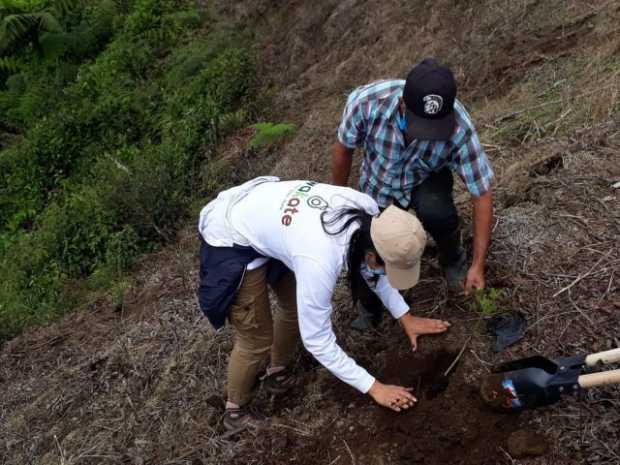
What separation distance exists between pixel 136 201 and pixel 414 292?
372 centimetres

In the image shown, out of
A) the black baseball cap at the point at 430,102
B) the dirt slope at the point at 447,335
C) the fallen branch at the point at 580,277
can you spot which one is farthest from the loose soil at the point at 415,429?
the black baseball cap at the point at 430,102

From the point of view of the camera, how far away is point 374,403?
9.32 ft

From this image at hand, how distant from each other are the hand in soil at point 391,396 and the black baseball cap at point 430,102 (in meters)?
1.06

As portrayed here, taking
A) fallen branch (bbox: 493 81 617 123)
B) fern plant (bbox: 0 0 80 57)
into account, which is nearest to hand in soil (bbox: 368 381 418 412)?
fallen branch (bbox: 493 81 617 123)

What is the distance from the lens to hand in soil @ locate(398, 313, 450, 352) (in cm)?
295

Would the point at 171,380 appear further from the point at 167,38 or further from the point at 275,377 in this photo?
the point at 167,38

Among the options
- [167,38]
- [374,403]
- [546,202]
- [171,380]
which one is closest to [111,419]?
[171,380]

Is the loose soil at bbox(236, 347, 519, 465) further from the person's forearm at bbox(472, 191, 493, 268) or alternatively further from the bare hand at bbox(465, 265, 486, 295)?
the person's forearm at bbox(472, 191, 493, 268)

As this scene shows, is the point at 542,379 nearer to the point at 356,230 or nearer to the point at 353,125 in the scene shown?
the point at 356,230

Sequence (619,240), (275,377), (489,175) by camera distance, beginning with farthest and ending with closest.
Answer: (275,377)
(619,240)
(489,175)

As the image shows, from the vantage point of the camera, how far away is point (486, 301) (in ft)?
8.93

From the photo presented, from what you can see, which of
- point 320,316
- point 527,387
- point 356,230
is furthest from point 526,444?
point 356,230

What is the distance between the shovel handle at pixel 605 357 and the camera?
7.30 feet

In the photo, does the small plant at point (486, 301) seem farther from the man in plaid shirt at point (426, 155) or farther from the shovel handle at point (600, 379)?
the shovel handle at point (600, 379)
